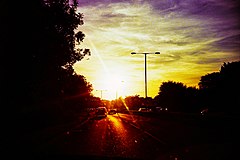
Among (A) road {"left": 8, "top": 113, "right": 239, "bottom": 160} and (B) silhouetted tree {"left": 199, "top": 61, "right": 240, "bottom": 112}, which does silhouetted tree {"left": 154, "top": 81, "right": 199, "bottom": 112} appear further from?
(A) road {"left": 8, "top": 113, "right": 239, "bottom": 160}

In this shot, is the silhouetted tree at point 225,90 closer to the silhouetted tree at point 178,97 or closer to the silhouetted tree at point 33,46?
the silhouetted tree at point 178,97

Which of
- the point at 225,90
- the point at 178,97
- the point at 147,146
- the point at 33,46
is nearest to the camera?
Result: the point at 147,146

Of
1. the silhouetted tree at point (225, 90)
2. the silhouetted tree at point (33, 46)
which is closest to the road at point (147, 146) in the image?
the silhouetted tree at point (33, 46)

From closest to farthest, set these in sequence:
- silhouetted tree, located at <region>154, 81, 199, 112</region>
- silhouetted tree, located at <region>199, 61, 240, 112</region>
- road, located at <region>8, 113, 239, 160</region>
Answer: road, located at <region>8, 113, 239, 160</region>, silhouetted tree, located at <region>199, 61, 240, 112</region>, silhouetted tree, located at <region>154, 81, 199, 112</region>

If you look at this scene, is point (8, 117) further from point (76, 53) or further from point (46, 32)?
point (76, 53)

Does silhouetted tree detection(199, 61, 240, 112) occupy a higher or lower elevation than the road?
higher

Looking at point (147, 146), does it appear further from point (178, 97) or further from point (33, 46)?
point (178, 97)

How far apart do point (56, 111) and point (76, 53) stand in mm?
22157

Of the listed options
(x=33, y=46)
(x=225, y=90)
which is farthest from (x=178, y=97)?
(x=33, y=46)

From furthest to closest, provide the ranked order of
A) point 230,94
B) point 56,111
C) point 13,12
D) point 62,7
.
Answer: point 230,94, point 56,111, point 62,7, point 13,12

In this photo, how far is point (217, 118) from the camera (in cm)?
2819

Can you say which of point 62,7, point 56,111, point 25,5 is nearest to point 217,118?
point 62,7

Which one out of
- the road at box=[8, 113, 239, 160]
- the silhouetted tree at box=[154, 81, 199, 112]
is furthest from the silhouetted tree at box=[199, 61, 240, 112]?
the road at box=[8, 113, 239, 160]

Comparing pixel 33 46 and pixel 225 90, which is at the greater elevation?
pixel 225 90
